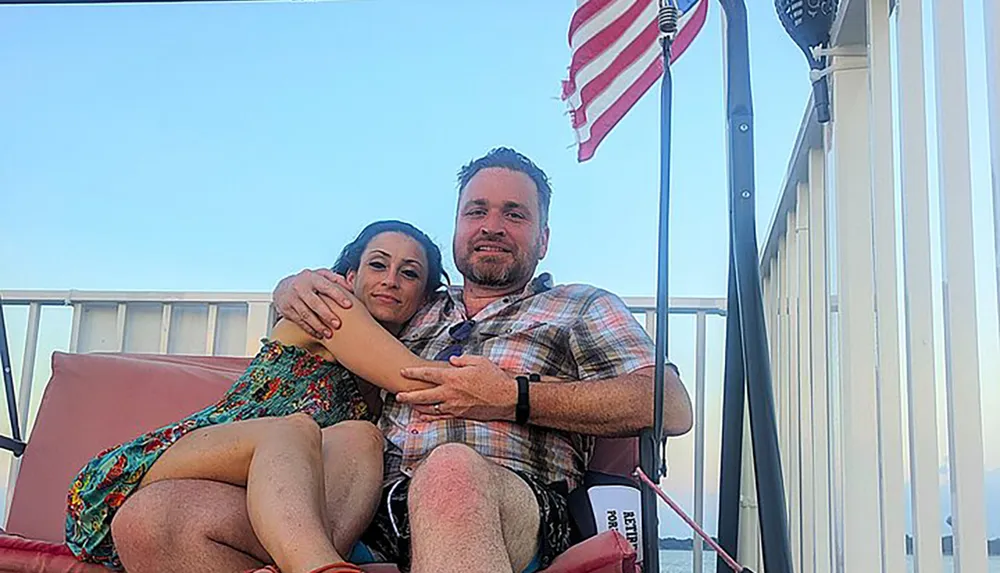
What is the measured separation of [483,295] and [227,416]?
0.63m

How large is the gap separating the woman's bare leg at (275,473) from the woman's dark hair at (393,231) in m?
0.67

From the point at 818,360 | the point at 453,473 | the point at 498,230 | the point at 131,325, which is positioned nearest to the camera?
the point at 453,473

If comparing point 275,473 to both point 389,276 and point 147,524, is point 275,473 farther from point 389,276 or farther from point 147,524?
point 389,276

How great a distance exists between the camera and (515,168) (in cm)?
232

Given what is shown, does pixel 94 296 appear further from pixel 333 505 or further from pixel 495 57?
pixel 333 505

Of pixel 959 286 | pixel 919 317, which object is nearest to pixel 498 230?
pixel 919 317

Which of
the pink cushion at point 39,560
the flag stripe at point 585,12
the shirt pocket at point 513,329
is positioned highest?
the flag stripe at point 585,12

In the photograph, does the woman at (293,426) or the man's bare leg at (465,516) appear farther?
the woman at (293,426)

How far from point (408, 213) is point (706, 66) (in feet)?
3.31

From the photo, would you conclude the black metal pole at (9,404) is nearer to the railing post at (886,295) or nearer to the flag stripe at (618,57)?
the flag stripe at (618,57)

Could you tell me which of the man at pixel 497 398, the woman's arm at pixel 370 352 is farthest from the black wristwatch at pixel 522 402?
the woman's arm at pixel 370 352

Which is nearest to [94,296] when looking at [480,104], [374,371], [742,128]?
[480,104]

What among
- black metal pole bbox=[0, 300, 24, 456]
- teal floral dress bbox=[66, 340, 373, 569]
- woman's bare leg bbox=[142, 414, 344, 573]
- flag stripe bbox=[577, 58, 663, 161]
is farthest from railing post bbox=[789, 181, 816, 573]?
black metal pole bbox=[0, 300, 24, 456]

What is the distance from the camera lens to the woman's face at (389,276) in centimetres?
222
